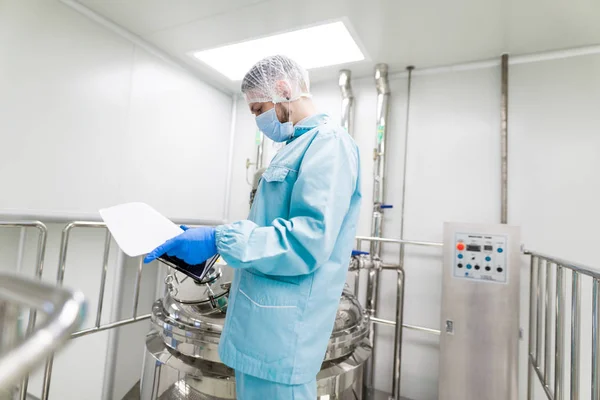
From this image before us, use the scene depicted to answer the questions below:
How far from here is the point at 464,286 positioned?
1.80m

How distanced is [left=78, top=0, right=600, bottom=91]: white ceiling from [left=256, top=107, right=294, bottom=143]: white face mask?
958 mm

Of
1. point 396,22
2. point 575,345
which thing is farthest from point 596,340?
point 396,22

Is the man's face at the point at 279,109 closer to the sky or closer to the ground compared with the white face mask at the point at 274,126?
closer to the sky

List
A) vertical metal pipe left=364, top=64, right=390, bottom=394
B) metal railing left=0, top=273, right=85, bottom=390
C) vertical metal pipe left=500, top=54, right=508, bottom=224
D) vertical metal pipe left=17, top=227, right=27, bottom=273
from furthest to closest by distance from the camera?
vertical metal pipe left=364, top=64, right=390, bottom=394 → vertical metal pipe left=500, top=54, right=508, bottom=224 → vertical metal pipe left=17, top=227, right=27, bottom=273 → metal railing left=0, top=273, right=85, bottom=390

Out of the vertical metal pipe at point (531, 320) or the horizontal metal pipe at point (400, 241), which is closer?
the vertical metal pipe at point (531, 320)

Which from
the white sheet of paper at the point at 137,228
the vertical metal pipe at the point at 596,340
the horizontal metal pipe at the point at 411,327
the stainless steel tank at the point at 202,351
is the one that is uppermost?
the white sheet of paper at the point at 137,228

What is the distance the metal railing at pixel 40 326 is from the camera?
11.4 inches

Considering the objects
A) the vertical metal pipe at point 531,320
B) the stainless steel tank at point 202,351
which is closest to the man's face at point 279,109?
the stainless steel tank at point 202,351

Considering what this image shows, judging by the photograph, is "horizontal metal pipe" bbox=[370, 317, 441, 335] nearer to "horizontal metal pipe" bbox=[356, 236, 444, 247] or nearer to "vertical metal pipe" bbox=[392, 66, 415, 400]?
"vertical metal pipe" bbox=[392, 66, 415, 400]

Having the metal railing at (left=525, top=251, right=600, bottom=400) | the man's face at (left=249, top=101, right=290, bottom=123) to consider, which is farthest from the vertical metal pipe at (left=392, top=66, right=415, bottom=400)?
the man's face at (left=249, top=101, right=290, bottom=123)

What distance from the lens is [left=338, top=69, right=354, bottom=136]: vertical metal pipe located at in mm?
2363

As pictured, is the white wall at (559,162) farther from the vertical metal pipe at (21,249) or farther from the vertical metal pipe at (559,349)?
the vertical metal pipe at (21,249)

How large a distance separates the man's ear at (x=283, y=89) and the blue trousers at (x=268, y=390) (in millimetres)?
808

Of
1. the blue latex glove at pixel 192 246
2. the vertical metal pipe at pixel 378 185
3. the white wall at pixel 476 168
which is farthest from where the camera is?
the vertical metal pipe at pixel 378 185
